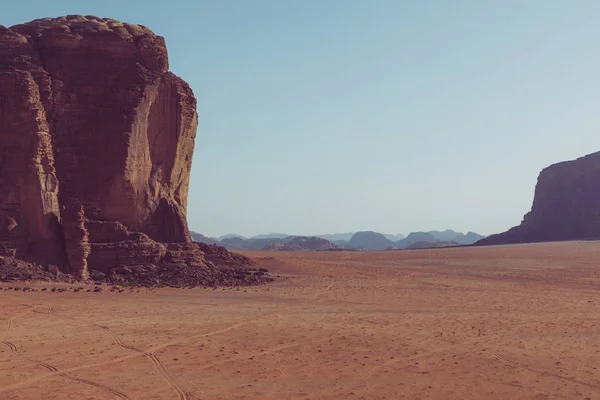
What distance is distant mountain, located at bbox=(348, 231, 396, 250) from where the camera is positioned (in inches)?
6954

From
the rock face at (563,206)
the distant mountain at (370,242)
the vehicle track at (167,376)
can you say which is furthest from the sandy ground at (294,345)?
the distant mountain at (370,242)

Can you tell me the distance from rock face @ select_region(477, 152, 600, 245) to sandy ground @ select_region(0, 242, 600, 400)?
7012cm

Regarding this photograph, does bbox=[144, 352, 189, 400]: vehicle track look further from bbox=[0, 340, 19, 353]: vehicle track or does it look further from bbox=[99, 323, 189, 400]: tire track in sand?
bbox=[0, 340, 19, 353]: vehicle track

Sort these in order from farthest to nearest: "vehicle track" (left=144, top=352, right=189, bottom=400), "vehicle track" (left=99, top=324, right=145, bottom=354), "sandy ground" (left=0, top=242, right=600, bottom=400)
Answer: "vehicle track" (left=99, top=324, right=145, bottom=354) → "sandy ground" (left=0, top=242, right=600, bottom=400) → "vehicle track" (left=144, top=352, right=189, bottom=400)

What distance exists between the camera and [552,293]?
23.9 metres

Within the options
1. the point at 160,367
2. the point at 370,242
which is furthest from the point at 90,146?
the point at 370,242

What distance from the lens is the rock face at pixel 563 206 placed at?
8644 centimetres

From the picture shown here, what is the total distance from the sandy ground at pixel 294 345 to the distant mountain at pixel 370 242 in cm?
15482

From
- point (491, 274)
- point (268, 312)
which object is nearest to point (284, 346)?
point (268, 312)

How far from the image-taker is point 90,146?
75.7ft

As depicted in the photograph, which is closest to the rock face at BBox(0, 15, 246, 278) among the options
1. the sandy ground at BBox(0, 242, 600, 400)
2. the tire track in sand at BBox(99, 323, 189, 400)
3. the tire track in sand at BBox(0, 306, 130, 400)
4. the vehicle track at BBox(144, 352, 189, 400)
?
the sandy ground at BBox(0, 242, 600, 400)

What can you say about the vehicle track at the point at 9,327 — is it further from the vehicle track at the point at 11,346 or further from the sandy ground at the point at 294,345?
the vehicle track at the point at 11,346

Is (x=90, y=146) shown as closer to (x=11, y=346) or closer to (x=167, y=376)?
(x=11, y=346)

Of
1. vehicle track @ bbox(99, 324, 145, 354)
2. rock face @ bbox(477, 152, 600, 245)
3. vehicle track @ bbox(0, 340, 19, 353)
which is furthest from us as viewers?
rock face @ bbox(477, 152, 600, 245)
